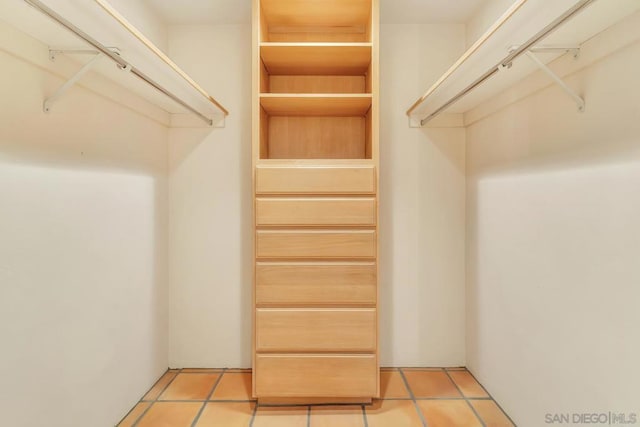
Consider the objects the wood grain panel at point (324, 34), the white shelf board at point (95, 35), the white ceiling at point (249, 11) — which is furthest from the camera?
the wood grain panel at point (324, 34)

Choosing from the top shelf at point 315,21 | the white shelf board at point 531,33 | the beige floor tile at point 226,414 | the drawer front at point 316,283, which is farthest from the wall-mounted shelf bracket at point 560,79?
the beige floor tile at point 226,414

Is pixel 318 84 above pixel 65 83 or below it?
above

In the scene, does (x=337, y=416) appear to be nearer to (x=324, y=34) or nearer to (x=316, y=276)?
(x=316, y=276)

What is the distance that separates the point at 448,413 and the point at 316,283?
102cm

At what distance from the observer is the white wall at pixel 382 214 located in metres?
2.63

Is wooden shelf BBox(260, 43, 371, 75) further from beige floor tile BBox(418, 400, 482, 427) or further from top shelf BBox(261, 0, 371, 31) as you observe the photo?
beige floor tile BBox(418, 400, 482, 427)

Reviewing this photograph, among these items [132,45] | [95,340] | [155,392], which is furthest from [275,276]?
[132,45]

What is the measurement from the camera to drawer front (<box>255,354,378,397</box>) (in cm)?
214

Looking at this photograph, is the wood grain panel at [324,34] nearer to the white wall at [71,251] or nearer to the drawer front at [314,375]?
the white wall at [71,251]

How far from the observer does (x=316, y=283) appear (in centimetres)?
214

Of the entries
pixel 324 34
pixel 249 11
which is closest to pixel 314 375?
pixel 324 34

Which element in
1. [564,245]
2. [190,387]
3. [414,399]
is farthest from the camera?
[190,387]

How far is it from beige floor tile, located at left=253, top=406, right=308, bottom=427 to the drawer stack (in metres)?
0.09

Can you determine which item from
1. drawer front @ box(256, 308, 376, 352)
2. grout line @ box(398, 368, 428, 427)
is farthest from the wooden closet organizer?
grout line @ box(398, 368, 428, 427)
